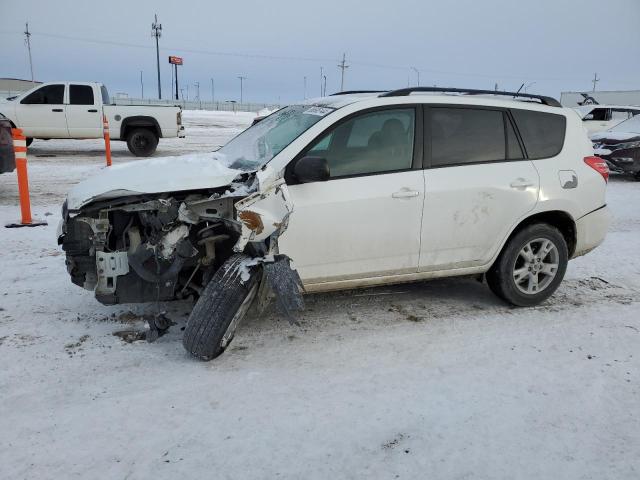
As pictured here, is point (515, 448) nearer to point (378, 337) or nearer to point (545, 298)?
point (378, 337)

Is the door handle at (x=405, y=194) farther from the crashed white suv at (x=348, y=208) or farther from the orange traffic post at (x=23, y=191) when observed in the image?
the orange traffic post at (x=23, y=191)

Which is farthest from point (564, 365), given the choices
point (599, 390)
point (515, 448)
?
point (515, 448)

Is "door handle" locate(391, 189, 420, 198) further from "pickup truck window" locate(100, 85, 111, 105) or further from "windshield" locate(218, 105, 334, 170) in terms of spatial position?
"pickup truck window" locate(100, 85, 111, 105)

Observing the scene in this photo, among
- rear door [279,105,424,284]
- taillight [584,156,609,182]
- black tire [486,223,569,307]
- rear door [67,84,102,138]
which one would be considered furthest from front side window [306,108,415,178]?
Result: rear door [67,84,102,138]

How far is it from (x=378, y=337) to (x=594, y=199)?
2351 mm

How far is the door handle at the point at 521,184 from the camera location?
4.16 meters

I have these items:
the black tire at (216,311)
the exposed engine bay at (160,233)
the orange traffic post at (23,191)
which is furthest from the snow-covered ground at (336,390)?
the orange traffic post at (23,191)

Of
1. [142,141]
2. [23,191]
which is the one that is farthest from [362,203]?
[142,141]

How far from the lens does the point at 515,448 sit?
257cm

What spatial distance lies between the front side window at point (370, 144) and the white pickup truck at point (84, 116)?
12089mm

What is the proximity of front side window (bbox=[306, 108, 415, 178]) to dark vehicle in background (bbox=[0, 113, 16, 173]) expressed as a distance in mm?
6392

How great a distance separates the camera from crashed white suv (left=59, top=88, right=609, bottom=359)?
11.2ft

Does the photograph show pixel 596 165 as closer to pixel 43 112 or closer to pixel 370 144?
pixel 370 144

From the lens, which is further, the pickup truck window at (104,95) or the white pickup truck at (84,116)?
the pickup truck window at (104,95)
